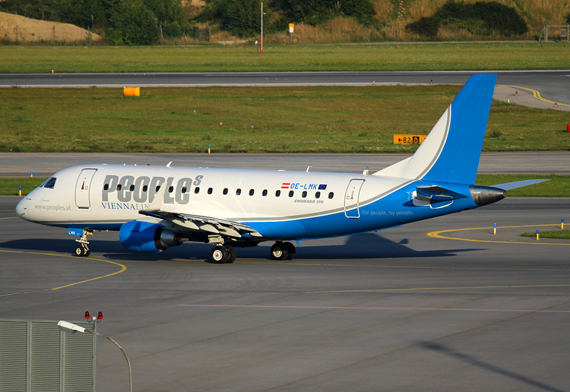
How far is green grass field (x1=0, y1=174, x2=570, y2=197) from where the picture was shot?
58219mm

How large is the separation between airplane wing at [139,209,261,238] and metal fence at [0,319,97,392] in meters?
20.0

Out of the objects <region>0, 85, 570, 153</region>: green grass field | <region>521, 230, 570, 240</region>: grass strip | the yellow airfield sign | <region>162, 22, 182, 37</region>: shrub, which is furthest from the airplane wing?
<region>162, 22, 182, 37</region>: shrub

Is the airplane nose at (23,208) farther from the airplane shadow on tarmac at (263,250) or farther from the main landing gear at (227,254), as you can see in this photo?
the main landing gear at (227,254)

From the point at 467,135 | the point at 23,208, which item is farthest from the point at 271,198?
the point at 23,208

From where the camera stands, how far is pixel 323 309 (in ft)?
89.9

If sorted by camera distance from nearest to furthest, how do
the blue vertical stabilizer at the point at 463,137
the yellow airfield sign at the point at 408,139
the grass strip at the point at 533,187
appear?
the blue vertical stabilizer at the point at 463,137
the grass strip at the point at 533,187
the yellow airfield sign at the point at 408,139

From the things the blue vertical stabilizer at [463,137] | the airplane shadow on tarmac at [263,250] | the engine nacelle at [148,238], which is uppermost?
the blue vertical stabilizer at [463,137]

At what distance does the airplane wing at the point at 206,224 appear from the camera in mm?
34909

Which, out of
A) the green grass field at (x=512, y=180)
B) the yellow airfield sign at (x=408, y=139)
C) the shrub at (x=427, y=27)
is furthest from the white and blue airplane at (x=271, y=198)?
the shrub at (x=427, y=27)

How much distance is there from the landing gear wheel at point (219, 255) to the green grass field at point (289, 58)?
324 ft

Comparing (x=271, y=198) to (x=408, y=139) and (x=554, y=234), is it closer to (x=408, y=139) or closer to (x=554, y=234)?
(x=554, y=234)

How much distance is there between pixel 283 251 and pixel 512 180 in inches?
1138

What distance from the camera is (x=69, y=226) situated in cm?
3978

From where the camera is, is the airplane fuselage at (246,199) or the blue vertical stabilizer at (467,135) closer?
the blue vertical stabilizer at (467,135)
